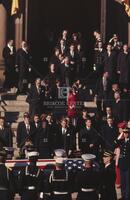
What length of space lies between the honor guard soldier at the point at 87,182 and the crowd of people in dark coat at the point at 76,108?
0.56 meters

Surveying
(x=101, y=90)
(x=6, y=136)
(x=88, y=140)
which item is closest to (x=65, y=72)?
(x=101, y=90)

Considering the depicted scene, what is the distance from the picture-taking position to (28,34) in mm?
32344

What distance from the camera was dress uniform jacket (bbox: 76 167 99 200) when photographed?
60.5ft

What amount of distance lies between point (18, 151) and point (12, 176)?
6.36m

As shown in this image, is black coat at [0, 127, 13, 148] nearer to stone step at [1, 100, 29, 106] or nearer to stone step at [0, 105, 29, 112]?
stone step at [0, 105, 29, 112]

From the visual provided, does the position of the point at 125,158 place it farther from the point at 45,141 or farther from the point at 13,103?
the point at 13,103

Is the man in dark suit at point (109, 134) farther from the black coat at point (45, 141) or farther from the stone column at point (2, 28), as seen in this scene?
the stone column at point (2, 28)

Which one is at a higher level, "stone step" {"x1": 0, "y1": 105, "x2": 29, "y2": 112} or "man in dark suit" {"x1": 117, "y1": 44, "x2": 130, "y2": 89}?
"man in dark suit" {"x1": 117, "y1": 44, "x2": 130, "y2": 89}

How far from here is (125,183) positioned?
74.7 feet

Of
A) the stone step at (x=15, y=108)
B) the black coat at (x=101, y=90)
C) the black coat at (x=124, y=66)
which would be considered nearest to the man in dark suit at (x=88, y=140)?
the black coat at (x=101, y=90)

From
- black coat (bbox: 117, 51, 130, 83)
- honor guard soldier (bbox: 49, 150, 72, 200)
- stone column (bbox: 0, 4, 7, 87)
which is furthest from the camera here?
stone column (bbox: 0, 4, 7, 87)

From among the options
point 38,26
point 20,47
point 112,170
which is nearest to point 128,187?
point 112,170

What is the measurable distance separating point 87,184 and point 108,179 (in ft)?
3.63

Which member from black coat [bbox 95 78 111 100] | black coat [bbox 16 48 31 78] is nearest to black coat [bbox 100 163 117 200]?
black coat [bbox 95 78 111 100]
